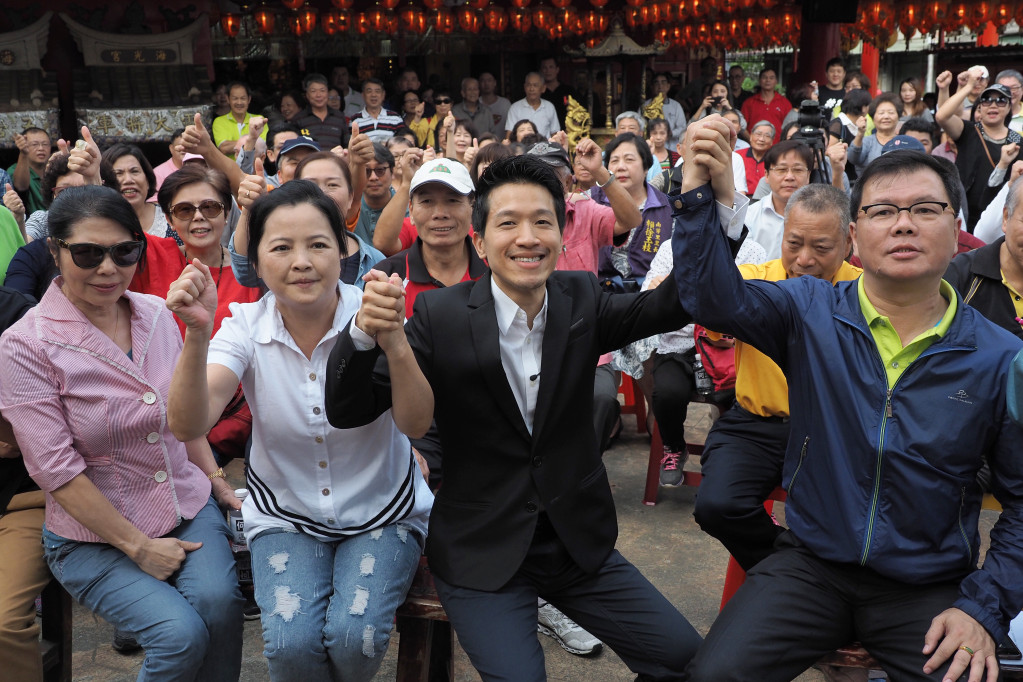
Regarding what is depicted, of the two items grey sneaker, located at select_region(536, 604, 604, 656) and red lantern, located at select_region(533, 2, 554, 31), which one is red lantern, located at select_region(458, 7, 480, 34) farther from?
grey sneaker, located at select_region(536, 604, 604, 656)

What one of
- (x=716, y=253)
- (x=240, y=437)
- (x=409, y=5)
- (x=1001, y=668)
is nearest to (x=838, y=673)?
(x=1001, y=668)

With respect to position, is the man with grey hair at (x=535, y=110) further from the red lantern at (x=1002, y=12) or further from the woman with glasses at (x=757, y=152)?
the red lantern at (x=1002, y=12)

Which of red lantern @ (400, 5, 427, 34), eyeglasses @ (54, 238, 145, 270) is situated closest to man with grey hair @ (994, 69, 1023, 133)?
eyeglasses @ (54, 238, 145, 270)

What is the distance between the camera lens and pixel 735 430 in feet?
10.00

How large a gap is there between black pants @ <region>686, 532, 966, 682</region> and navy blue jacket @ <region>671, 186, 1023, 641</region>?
0.05m

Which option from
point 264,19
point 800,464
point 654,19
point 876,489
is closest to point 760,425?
point 800,464

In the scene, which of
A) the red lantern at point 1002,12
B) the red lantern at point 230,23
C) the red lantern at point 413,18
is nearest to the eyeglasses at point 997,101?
the red lantern at point 1002,12

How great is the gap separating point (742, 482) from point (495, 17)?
38.4 ft

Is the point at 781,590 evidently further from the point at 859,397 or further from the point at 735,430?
the point at 735,430

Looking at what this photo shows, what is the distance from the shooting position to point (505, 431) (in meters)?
2.15

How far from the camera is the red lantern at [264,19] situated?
12.1 metres

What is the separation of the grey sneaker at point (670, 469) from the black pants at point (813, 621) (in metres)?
1.84

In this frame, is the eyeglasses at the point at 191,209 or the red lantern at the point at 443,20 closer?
the eyeglasses at the point at 191,209

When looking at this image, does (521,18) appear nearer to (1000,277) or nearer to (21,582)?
(1000,277)
